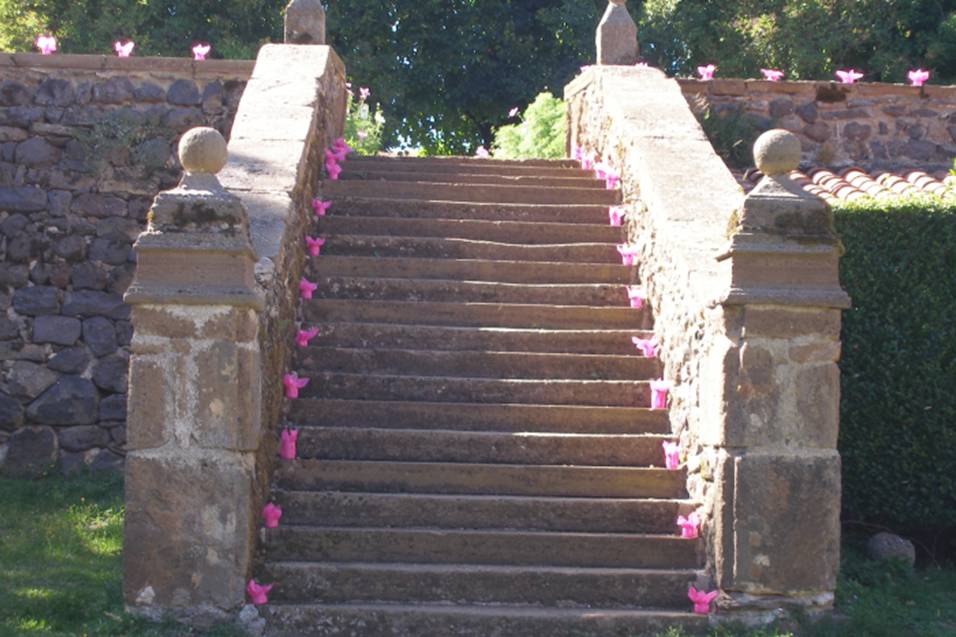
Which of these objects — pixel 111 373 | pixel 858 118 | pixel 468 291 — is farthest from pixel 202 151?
pixel 858 118

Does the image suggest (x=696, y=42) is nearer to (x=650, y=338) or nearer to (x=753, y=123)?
(x=753, y=123)

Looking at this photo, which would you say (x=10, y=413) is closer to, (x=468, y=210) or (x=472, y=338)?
(x=468, y=210)

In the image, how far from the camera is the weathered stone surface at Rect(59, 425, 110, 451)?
30.3ft

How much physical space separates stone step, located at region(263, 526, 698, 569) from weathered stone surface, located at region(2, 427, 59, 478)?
12.7 ft

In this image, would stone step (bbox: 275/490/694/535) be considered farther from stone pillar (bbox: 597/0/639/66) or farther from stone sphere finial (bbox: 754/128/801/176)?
stone pillar (bbox: 597/0/639/66)

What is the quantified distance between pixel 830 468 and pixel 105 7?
1128 centimetres

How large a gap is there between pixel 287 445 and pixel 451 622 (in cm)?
125

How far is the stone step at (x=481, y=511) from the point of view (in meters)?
6.07

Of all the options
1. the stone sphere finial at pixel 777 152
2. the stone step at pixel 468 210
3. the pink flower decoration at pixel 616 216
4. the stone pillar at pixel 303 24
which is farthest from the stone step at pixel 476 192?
the stone sphere finial at pixel 777 152

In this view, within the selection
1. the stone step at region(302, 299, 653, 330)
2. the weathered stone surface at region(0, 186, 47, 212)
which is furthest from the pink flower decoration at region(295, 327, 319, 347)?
the weathered stone surface at region(0, 186, 47, 212)

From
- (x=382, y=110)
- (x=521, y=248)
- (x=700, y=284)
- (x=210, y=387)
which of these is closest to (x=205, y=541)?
(x=210, y=387)

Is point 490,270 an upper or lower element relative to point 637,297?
upper

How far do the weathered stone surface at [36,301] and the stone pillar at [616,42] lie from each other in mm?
4210

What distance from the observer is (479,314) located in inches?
290
